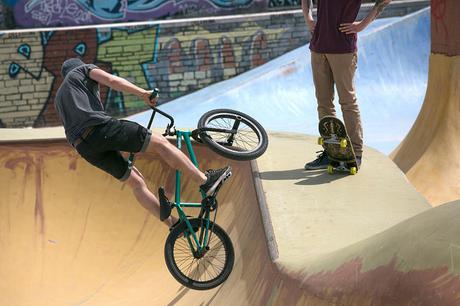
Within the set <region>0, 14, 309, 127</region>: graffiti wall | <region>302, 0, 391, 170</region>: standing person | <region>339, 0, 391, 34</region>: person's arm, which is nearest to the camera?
<region>339, 0, 391, 34</region>: person's arm

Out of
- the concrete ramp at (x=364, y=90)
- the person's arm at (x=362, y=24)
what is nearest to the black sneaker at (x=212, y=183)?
the person's arm at (x=362, y=24)

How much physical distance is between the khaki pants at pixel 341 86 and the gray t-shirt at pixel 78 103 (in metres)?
2.49

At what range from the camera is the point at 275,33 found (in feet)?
64.2

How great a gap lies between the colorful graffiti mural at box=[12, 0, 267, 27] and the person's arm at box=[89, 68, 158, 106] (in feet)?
58.8

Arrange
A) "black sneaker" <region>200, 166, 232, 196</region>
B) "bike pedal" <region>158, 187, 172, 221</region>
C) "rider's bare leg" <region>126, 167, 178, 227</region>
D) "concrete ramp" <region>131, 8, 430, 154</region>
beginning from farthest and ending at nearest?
"concrete ramp" <region>131, 8, 430, 154</region>
"rider's bare leg" <region>126, 167, 178, 227</region>
"bike pedal" <region>158, 187, 172, 221</region>
"black sneaker" <region>200, 166, 232, 196</region>

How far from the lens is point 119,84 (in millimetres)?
4887

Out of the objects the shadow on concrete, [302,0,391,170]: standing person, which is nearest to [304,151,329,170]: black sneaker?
the shadow on concrete

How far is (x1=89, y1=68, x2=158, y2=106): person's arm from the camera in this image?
487 centimetres

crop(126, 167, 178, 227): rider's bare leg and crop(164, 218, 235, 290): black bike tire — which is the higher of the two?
crop(126, 167, 178, 227): rider's bare leg

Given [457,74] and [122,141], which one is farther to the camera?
[457,74]

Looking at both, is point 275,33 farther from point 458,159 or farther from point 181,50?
point 458,159

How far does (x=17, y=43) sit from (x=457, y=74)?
12877 mm

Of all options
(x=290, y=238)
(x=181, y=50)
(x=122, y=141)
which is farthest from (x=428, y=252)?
(x=181, y=50)

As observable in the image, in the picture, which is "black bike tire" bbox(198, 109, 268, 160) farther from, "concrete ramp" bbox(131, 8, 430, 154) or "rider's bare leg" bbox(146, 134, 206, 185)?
"concrete ramp" bbox(131, 8, 430, 154)
